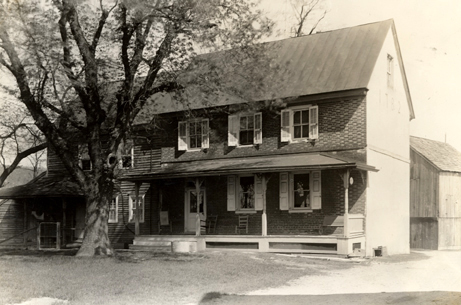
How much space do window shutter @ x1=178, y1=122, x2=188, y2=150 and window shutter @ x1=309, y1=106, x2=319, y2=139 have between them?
620cm

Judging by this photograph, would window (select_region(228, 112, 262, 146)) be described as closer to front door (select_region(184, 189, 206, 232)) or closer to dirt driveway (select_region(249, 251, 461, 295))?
front door (select_region(184, 189, 206, 232))

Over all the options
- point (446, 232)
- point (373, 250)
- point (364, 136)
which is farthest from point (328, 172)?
point (446, 232)

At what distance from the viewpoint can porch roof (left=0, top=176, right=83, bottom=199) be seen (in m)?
27.1

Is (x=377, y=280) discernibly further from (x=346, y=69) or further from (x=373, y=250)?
(x=346, y=69)

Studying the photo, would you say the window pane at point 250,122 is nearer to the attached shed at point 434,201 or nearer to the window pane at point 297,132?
the window pane at point 297,132

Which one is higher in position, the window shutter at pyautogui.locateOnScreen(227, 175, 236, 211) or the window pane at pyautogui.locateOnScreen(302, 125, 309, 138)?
the window pane at pyautogui.locateOnScreen(302, 125, 309, 138)

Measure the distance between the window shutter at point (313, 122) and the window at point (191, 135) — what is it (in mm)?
5327

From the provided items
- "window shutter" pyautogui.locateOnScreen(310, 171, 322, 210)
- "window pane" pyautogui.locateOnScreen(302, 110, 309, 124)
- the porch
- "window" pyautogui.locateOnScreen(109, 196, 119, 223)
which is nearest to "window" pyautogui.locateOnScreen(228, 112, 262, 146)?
"window pane" pyautogui.locateOnScreen(302, 110, 309, 124)

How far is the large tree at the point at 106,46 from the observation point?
54.1 ft

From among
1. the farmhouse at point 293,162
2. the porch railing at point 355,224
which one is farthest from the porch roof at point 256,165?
the porch railing at point 355,224

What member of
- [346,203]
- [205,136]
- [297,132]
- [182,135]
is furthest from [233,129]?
[346,203]

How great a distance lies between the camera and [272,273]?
14.4 meters

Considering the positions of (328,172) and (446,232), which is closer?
(328,172)

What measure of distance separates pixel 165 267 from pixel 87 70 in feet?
22.4
